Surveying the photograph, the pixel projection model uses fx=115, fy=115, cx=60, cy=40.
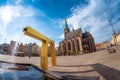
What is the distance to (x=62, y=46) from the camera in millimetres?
79812

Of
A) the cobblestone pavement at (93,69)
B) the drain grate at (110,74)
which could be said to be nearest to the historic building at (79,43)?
the cobblestone pavement at (93,69)

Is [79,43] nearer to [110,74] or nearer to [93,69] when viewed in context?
[93,69]

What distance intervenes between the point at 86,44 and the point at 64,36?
70.9ft

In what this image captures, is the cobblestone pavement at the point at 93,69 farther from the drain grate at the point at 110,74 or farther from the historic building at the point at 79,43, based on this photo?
the historic building at the point at 79,43

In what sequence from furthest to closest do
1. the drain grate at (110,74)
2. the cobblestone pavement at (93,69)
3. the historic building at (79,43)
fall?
the historic building at (79,43) < the cobblestone pavement at (93,69) < the drain grate at (110,74)

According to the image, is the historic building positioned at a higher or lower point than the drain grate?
higher

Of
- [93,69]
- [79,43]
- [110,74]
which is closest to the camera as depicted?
[110,74]

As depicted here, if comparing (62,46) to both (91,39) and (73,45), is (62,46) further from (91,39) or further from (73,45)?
(91,39)

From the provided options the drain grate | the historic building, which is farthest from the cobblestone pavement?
the historic building

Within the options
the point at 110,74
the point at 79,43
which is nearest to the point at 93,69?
the point at 110,74

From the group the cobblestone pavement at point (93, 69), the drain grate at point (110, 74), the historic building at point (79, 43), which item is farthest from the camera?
the historic building at point (79, 43)

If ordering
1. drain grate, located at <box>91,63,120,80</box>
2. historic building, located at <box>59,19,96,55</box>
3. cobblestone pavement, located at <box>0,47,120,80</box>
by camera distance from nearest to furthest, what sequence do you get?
drain grate, located at <box>91,63,120,80</box>
cobblestone pavement, located at <box>0,47,120,80</box>
historic building, located at <box>59,19,96,55</box>

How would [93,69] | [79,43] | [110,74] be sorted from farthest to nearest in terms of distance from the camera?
[79,43] < [93,69] < [110,74]

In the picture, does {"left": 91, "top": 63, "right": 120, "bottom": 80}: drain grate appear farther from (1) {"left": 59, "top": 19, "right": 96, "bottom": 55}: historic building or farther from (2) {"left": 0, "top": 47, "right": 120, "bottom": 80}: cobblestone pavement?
(1) {"left": 59, "top": 19, "right": 96, "bottom": 55}: historic building
